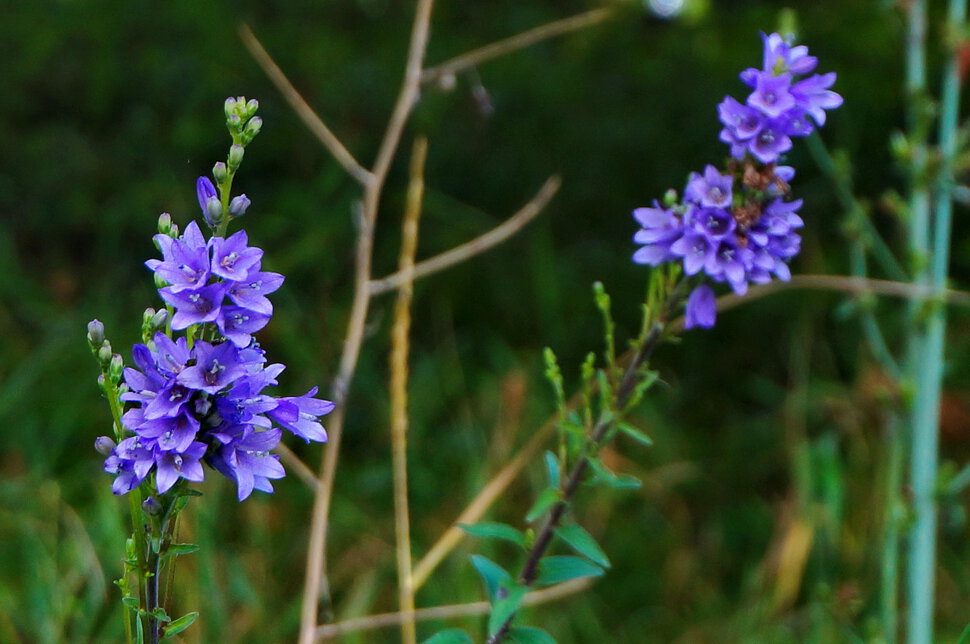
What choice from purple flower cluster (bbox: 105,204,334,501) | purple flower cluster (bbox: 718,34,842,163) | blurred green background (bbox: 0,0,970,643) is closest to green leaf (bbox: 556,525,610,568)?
purple flower cluster (bbox: 105,204,334,501)

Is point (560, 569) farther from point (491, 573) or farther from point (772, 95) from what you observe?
point (772, 95)

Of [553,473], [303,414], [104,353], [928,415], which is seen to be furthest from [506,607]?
[928,415]

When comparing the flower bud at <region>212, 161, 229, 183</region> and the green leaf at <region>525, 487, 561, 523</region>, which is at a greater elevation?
the flower bud at <region>212, 161, 229, 183</region>

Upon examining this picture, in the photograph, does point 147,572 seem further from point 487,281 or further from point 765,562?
point 487,281

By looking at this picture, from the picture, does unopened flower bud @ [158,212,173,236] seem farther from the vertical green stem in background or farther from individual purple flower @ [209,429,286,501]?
the vertical green stem in background

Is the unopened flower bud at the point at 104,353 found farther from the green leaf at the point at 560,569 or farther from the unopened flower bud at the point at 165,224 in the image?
the green leaf at the point at 560,569

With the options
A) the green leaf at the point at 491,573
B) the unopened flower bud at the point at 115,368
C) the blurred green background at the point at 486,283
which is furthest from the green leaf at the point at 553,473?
the blurred green background at the point at 486,283
